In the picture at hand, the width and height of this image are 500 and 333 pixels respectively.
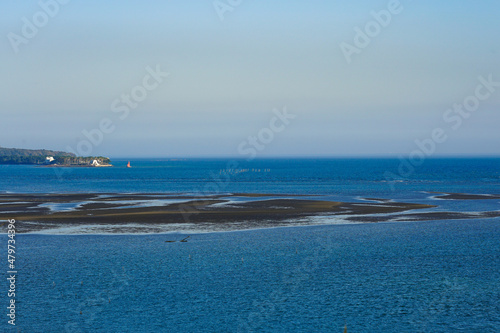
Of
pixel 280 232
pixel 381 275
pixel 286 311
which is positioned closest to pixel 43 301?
pixel 286 311

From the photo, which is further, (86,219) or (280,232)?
(86,219)

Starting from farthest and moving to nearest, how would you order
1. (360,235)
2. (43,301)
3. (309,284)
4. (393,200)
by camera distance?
(393,200) < (360,235) < (309,284) < (43,301)

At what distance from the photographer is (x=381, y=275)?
1330 inches

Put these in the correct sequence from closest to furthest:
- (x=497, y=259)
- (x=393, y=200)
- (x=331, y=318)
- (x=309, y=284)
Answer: (x=331, y=318)
(x=309, y=284)
(x=497, y=259)
(x=393, y=200)

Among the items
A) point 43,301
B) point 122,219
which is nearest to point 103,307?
point 43,301

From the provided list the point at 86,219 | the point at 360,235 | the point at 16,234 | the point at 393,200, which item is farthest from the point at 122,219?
the point at 393,200

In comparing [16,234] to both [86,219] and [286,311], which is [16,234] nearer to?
[86,219]

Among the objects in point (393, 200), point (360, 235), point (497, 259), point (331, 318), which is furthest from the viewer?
point (393, 200)

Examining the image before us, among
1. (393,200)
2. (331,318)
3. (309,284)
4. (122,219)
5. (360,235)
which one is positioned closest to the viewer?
(331,318)

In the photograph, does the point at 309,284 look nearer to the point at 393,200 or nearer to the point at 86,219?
the point at 86,219

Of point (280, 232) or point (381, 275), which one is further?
point (280, 232)

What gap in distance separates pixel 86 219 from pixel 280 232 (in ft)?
77.3

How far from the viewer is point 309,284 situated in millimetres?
31797

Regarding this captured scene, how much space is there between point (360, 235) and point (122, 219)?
27.3m
